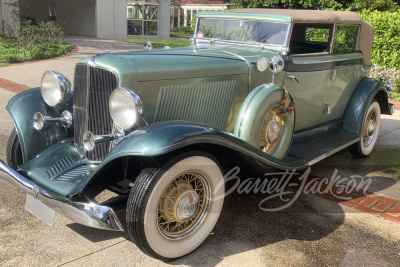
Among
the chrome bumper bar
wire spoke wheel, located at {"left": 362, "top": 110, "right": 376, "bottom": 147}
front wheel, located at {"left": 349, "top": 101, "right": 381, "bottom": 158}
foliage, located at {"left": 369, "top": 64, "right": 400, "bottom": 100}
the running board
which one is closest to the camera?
the chrome bumper bar

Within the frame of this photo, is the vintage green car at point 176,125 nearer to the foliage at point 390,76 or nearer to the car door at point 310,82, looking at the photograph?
the car door at point 310,82

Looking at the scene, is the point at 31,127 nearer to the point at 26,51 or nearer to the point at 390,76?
the point at 390,76

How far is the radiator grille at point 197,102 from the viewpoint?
117 inches

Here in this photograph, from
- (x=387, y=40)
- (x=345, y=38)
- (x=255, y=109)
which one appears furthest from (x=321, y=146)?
(x=387, y=40)

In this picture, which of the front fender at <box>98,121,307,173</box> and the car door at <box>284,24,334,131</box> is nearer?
the front fender at <box>98,121,307,173</box>

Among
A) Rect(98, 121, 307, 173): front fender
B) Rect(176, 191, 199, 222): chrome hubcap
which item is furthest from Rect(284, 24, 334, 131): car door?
Rect(176, 191, 199, 222): chrome hubcap

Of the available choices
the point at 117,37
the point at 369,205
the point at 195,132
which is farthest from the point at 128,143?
the point at 117,37

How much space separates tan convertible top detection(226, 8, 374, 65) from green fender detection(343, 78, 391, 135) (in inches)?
15.0

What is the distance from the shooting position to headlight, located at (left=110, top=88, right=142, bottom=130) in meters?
2.57

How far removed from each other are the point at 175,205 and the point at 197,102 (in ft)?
2.92

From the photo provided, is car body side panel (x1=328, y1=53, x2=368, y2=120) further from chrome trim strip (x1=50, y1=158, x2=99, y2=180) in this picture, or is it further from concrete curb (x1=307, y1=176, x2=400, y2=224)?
chrome trim strip (x1=50, y1=158, x2=99, y2=180)

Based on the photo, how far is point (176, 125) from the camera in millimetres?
2570

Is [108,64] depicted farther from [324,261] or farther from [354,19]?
[354,19]

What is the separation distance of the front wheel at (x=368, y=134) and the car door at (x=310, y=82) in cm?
64
